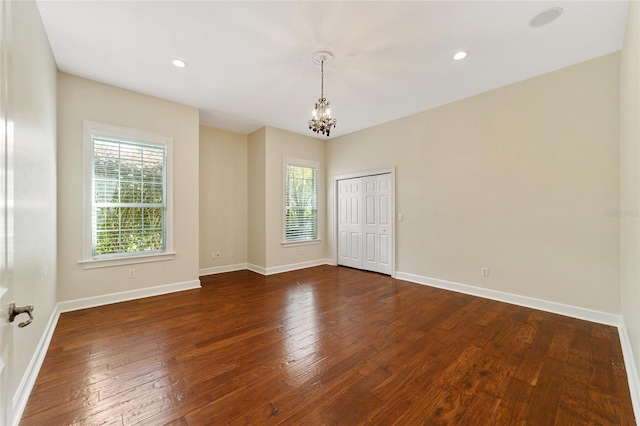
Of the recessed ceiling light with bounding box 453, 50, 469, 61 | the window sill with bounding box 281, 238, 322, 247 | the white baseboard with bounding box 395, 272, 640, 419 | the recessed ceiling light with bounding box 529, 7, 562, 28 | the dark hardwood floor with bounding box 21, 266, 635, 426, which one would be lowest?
the dark hardwood floor with bounding box 21, 266, 635, 426

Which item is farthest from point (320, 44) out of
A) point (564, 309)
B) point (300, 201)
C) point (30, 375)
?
point (564, 309)

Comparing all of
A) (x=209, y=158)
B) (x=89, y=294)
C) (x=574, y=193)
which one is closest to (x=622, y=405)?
(x=574, y=193)

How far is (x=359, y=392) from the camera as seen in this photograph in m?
1.90

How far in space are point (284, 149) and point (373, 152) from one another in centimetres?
189

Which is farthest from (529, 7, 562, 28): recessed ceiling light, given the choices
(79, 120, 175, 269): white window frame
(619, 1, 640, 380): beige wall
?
(79, 120, 175, 269): white window frame

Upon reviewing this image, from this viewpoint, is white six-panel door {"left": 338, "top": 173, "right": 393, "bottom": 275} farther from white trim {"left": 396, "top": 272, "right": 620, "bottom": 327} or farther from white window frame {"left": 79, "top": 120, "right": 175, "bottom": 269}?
white window frame {"left": 79, "top": 120, "right": 175, "bottom": 269}

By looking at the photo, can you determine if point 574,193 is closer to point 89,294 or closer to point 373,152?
point 373,152

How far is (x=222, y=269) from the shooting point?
5660 millimetres

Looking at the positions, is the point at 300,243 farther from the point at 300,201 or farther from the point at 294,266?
the point at 300,201

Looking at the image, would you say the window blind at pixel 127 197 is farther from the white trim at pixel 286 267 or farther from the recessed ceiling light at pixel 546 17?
the recessed ceiling light at pixel 546 17

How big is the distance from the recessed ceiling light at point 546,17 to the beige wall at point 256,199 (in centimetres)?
434

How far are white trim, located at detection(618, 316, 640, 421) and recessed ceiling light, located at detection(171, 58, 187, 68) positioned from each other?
5.00m

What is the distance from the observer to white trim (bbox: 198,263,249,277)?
5404 mm

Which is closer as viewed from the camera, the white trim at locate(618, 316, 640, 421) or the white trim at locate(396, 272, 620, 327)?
the white trim at locate(618, 316, 640, 421)
